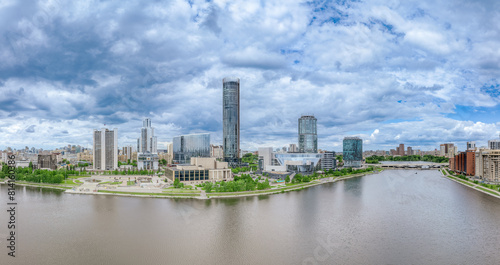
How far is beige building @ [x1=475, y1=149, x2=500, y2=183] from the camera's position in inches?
854

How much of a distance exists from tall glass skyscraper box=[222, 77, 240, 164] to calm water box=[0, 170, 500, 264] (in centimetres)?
2786

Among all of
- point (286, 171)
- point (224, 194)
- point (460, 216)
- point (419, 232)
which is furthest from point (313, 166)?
point (419, 232)

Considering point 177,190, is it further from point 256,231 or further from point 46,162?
point 46,162

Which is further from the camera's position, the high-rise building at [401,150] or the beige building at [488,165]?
the high-rise building at [401,150]

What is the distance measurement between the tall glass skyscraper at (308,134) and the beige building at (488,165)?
27.1m

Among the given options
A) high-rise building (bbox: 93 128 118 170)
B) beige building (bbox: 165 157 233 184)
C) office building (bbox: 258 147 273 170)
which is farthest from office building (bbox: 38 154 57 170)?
office building (bbox: 258 147 273 170)

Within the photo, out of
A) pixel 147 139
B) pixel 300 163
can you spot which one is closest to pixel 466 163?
pixel 300 163

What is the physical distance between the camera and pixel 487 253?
828 cm

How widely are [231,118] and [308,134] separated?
14.1 m

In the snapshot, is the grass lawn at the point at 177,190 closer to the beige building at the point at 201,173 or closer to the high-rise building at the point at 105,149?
the beige building at the point at 201,173

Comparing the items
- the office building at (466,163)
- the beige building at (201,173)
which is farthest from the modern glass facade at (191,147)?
the office building at (466,163)

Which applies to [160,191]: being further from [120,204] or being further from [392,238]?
[392,238]

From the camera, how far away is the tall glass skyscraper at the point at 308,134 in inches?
2008

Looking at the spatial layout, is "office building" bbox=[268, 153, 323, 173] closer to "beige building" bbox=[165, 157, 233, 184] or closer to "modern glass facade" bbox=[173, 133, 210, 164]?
"beige building" bbox=[165, 157, 233, 184]
